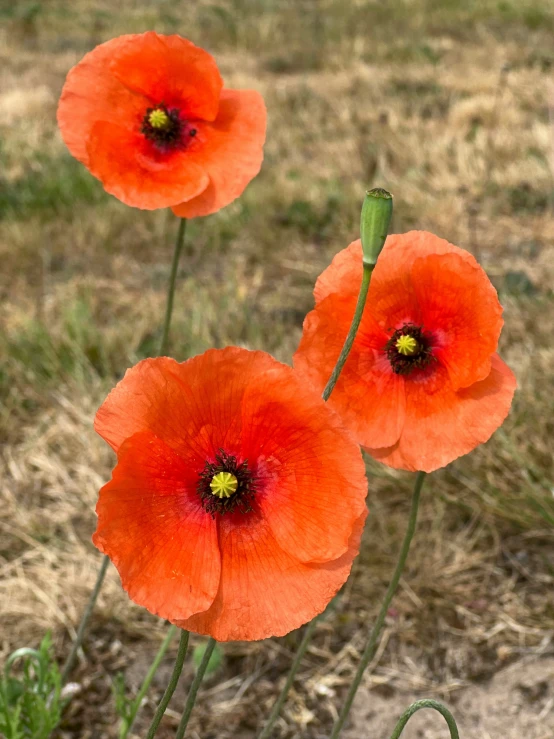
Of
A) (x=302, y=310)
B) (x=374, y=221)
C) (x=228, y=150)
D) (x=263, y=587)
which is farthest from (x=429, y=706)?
(x=302, y=310)

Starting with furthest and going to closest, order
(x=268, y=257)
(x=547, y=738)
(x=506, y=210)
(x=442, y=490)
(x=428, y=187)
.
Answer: (x=428, y=187), (x=506, y=210), (x=268, y=257), (x=442, y=490), (x=547, y=738)

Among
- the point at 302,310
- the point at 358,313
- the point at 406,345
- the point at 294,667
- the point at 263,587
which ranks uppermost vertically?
the point at 358,313

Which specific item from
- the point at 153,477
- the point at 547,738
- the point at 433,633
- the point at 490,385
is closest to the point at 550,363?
the point at 433,633

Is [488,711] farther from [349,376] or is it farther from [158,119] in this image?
[158,119]

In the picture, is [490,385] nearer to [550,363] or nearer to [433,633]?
[433,633]

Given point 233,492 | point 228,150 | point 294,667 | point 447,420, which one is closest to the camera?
point 233,492

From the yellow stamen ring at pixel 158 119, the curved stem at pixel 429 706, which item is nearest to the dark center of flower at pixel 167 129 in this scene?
the yellow stamen ring at pixel 158 119
